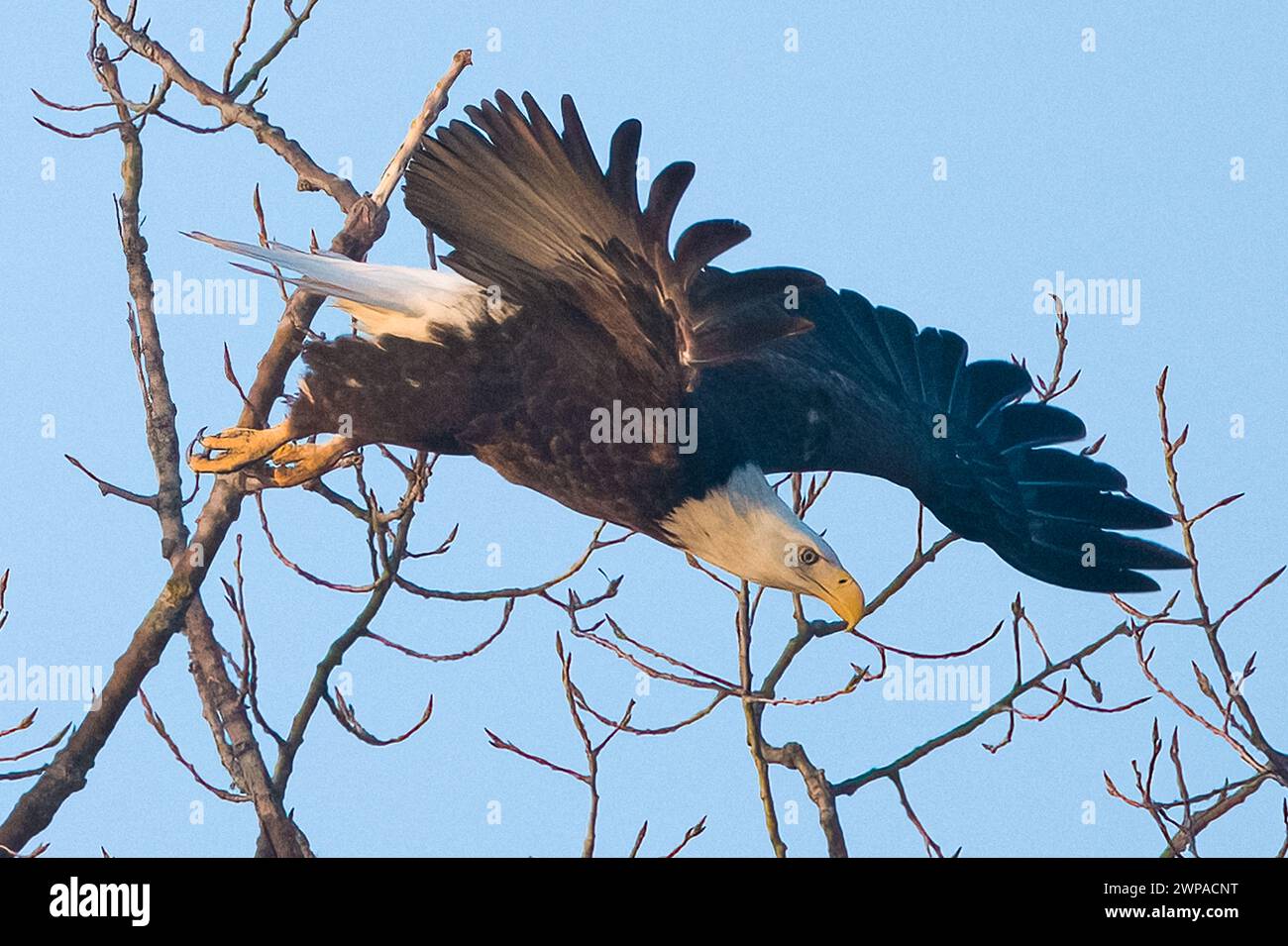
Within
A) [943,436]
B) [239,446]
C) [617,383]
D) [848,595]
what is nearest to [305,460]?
[239,446]

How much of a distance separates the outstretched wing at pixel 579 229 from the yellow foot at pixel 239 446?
1.05 metres

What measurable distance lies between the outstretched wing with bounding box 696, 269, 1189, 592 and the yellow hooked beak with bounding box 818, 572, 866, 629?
49cm

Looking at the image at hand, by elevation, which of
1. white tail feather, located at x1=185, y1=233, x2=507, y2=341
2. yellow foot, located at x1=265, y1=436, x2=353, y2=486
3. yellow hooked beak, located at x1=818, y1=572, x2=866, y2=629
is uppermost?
white tail feather, located at x1=185, y1=233, x2=507, y2=341

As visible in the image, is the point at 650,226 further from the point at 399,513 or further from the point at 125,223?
the point at 125,223

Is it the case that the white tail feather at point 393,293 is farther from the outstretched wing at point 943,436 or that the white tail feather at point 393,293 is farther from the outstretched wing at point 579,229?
the outstretched wing at point 943,436

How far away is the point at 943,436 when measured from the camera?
6102 millimetres

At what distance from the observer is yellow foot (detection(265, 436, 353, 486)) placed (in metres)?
5.04

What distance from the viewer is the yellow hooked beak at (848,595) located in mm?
4617

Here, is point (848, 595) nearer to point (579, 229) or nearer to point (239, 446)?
point (579, 229)

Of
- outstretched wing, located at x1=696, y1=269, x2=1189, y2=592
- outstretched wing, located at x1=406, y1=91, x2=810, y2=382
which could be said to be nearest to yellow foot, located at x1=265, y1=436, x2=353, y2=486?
outstretched wing, located at x1=406, y1=91, x2=810, y2=382

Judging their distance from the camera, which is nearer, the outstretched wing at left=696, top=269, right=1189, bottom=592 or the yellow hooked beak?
the yellow hooked beak

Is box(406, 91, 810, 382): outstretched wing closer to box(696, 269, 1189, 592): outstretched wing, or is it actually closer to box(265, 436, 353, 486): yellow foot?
box(696, 269, 1189, 592): outstretched wing

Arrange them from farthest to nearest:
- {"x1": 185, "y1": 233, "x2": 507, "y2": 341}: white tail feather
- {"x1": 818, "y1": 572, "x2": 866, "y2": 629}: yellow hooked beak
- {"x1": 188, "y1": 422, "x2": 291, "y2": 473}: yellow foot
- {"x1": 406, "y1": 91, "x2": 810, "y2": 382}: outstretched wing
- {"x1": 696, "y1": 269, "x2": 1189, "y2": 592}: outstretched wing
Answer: {"x1": 696, "y1": 269, "x2": 1189, "y2": 592}: outstretched wing, {"x1": 188, "y1": 422, "x2": 291, "y2": 473}: yellow foot, {"x1": 185, "y1": 233, "x2": 507, "y2": 341}: white tail feather, {"x1": 818, "y1": 572, "x2": 866, "y2": 629}: yellow hooked beak, {"x1": 406, "y1": 91, "x2": 810, "y2": 382}: outstretched wing

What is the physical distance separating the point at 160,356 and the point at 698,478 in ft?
6.16
